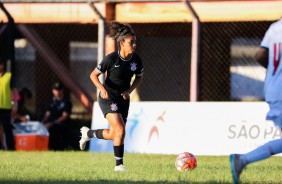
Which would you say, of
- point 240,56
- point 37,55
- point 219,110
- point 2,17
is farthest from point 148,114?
point 240,56

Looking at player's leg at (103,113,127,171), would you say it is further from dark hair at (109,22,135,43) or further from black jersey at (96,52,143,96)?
dark hair at (109,22,135,43)

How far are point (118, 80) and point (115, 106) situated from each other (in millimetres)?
351

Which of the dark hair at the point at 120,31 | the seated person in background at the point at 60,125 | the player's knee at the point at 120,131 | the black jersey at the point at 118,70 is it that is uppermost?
the dark hair at the point at 120,31

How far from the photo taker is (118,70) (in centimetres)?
1138

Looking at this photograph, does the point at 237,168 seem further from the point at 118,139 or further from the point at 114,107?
the point at 114,107

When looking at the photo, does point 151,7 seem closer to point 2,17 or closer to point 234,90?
point 2,17

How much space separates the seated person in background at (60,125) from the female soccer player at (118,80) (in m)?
6.98

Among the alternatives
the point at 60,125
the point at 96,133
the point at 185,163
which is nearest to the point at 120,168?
the point at 185,163

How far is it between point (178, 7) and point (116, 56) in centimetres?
663

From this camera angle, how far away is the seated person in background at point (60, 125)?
18609 mm

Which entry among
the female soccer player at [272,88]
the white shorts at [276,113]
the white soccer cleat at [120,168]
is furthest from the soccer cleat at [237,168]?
the white soccer cleat at [120,168]

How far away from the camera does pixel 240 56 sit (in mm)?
24688

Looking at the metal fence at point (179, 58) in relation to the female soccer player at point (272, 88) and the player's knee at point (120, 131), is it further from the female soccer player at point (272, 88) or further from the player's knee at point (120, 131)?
the female soccer player at point (272, 88)

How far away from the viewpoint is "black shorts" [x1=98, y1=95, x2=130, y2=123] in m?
11.3
